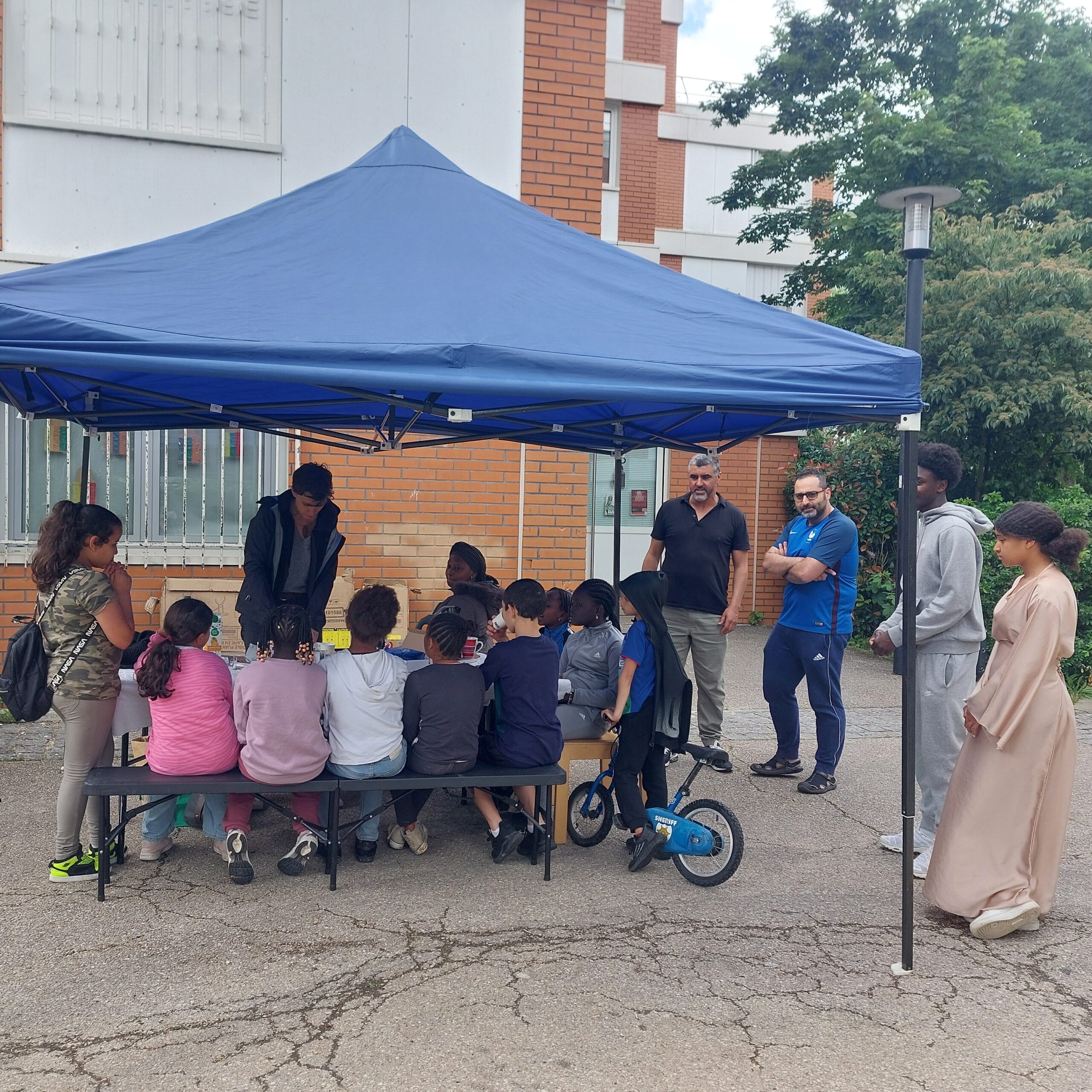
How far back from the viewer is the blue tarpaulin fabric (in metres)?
3.57

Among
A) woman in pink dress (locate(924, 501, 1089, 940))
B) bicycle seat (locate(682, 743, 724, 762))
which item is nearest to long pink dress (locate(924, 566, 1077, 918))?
woman in pink dress (locate(924, 501, 1089, 940))

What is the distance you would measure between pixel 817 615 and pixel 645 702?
184 centimetres

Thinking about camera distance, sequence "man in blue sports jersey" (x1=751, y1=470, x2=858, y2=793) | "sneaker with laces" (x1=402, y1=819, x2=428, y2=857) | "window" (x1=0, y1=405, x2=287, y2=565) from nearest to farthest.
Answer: "sneaker with laces" (x1=402, y1=819, x2=428, y2=857)
"man in blue sports jersey" (x1=751, y1=470, x2=858, y2=793)
"window" (x1=0, y1=405, x2=287, y2=565)

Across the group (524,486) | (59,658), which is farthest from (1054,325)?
(59,658)

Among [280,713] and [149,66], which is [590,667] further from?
[149,66]

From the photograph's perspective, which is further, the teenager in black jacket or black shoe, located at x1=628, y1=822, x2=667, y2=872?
the teenager in black jacket

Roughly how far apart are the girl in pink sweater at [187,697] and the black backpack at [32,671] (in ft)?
1.03

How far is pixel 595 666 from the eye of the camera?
5.10 meters

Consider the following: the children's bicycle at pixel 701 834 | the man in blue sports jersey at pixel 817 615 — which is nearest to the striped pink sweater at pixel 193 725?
the children's bicycle at pixel 701 834

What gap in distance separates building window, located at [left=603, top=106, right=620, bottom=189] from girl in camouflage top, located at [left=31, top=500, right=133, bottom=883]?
15494 mm

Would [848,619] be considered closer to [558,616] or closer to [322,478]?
[558,616]

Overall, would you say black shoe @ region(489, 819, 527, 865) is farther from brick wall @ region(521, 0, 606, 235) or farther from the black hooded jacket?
brick wall @ region(521, 0, 606, 235)

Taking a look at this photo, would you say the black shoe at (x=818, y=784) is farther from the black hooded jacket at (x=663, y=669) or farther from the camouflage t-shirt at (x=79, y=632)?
the camouflage t-shirt at (x=79, y=632)

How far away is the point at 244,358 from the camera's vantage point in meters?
3.54
